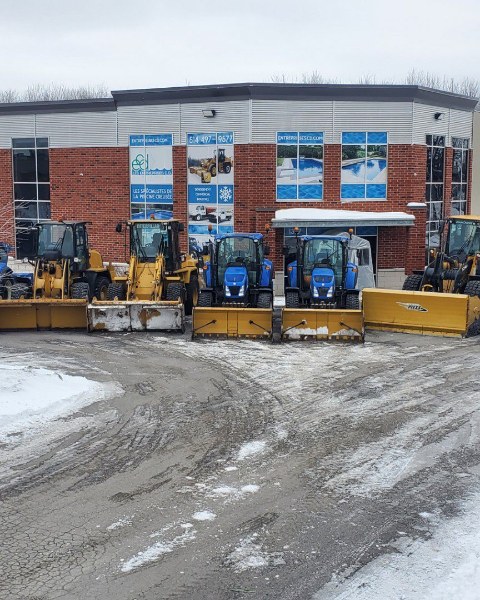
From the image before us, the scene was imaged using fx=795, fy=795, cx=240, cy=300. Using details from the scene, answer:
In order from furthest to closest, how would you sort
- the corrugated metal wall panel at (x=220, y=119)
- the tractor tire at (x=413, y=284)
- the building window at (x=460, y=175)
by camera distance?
the building window at (x=460, y=175)
the corrugated metal wall panel at (x=220, y=119)
the tractor tire at (x=413, y=284)

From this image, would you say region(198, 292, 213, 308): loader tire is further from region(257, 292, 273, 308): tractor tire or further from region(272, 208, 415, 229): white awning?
region(272, 208, 415, 229): white awning

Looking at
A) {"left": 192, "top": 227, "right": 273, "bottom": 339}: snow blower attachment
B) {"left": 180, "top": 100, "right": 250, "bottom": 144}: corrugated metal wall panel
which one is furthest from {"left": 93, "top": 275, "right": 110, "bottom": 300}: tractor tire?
{"left": 180, "top": 100, "right": 250, "bottom": 144}: corrugated metal wall panel

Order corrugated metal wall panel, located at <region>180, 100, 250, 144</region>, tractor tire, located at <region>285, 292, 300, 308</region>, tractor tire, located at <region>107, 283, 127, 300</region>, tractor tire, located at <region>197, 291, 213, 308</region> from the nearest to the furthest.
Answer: tractor tire, located at <region>197, 291, 213, 308</region> → tractor tire, located at <region>285, 292, 300, 308</region> → tractor tire, located at <region>107, 283, 127, 300</region> → corrugated metal wall panel, located at <region>180, 100, 250, 144</region>

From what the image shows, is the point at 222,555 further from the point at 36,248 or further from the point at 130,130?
the point at 130,130

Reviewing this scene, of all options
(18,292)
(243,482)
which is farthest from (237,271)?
(243,482)

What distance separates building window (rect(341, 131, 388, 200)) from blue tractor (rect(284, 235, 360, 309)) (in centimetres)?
773

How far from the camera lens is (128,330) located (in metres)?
18.1

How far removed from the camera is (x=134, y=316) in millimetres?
18031

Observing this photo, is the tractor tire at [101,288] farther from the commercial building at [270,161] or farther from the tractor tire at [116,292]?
the commercial building at [270,161]

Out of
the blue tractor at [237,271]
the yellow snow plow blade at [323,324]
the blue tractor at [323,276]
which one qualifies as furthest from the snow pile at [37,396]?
the blue tractor at [323,276]

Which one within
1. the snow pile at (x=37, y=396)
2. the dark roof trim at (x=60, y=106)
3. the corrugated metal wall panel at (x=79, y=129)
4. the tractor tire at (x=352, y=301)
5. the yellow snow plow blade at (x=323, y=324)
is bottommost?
the snow pile at (x=37, y=396)

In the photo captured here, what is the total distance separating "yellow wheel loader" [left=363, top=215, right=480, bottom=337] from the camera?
17.7 meters

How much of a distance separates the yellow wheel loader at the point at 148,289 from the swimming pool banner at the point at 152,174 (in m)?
7.70

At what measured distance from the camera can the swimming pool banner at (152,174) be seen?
2753cm
